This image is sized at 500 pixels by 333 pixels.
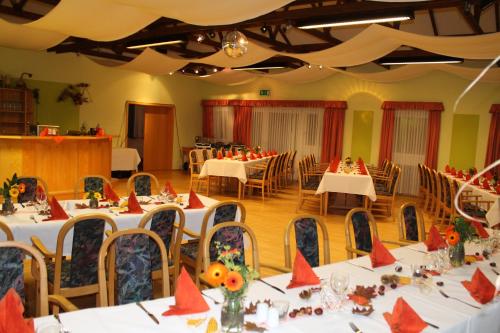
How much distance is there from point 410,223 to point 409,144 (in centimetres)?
767

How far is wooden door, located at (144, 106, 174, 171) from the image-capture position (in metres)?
14.0

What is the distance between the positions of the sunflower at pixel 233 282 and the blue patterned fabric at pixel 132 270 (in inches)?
41.0

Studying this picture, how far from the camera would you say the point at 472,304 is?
242 centimetres

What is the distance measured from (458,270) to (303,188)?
226 inches

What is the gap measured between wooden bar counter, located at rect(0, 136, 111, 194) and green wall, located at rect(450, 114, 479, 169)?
8214 mm

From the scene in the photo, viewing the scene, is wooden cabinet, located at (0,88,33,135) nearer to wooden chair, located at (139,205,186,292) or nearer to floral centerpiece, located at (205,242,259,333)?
wooden chair, located at (139,205,186,292)

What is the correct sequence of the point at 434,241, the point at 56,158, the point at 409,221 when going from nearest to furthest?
the point at 434,241, the point at 409,221, the point at 56,158

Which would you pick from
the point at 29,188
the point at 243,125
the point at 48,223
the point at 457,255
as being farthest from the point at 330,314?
the point at 243,125

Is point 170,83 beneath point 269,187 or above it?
above

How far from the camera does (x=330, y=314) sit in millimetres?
2186

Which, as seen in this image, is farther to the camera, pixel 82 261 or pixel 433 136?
pixel 433 136

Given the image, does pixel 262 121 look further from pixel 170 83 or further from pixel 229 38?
pixel 229 38

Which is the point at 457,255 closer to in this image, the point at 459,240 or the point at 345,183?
the point at 459,240

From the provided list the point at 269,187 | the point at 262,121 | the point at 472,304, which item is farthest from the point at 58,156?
the point at 472,304
